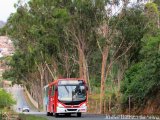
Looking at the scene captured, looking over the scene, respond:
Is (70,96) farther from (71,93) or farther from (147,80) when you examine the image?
(147,80)

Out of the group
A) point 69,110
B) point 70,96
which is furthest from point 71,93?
point 69,110

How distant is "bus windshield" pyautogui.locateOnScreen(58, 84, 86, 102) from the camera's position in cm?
3166

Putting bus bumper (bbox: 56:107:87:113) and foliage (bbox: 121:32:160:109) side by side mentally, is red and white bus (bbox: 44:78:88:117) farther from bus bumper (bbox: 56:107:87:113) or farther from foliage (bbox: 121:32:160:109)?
foliage (bbox: 121:32:160:109)

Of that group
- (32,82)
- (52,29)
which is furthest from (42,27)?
(32,82)

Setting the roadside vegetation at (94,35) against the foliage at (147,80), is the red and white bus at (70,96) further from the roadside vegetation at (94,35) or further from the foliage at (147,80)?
the roadside vegetation at (94,35)

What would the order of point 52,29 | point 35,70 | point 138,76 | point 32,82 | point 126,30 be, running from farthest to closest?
1. point 32,82
2. point 35,70
3. point 52,29
4. point 126,30
5. point 138,76

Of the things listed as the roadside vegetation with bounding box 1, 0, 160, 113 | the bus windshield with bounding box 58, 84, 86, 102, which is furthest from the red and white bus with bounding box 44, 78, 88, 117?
the roadside vegetation with bounding box 1, 0, 160, 113

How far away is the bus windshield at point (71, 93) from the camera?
31.7m

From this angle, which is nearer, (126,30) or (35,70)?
(126,30)

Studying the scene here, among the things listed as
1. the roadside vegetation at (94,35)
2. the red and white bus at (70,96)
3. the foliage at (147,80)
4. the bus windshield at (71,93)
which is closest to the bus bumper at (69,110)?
the red and white bus at (70,96)

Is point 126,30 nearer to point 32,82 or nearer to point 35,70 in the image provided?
point 35,70

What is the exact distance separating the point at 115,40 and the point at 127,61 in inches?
155

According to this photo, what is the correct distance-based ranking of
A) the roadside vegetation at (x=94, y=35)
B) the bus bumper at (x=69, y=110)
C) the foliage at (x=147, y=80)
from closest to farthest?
the foliage at (x=147, y=80), the bus bumper at (x=69, y=110), the roadside vegetation at (x=94, y=35)

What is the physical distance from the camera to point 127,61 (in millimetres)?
48188
